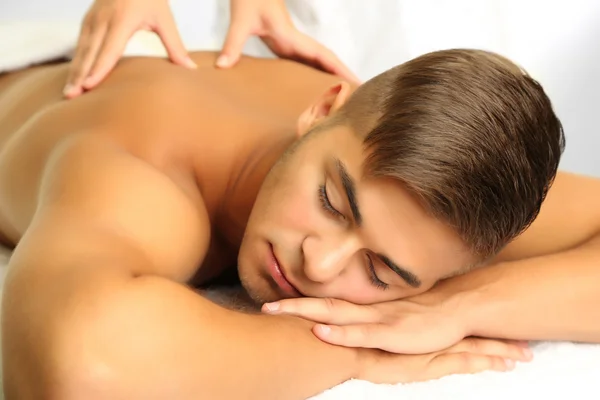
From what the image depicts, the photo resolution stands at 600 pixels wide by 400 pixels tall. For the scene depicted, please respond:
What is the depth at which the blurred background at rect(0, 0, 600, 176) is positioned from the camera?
1544 millimetres

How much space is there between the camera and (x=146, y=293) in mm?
610

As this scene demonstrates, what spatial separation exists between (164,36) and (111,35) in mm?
94

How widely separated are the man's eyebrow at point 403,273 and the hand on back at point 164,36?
0.49m

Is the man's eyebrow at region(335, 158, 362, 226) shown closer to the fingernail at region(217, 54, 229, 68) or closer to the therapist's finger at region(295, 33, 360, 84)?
the fingernail at region(217, 54, 229, 68)

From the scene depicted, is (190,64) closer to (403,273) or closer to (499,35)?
(403,273)

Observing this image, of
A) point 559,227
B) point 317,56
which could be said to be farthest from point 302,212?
point 317,56

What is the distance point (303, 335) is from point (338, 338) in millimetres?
50

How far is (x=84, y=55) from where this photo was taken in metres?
1.06

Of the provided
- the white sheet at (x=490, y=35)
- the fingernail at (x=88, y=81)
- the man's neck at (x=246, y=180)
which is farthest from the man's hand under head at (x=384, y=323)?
the white sheet at (x=490, y=35)

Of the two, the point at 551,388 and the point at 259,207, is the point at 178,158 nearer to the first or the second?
the point at 259,207

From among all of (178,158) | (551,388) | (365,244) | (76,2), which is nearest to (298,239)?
(365,244)

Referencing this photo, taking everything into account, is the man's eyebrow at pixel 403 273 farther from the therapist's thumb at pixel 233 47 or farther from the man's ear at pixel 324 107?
the therapist's thumb at pixel 233 47

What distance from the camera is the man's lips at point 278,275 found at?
2.72ft

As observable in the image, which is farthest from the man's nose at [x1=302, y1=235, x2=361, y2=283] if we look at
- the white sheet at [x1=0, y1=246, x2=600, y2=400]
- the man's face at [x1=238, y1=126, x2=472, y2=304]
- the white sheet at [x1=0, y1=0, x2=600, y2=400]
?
the white sheet at [x1=0, y1=0, x2=600, y2=400]
